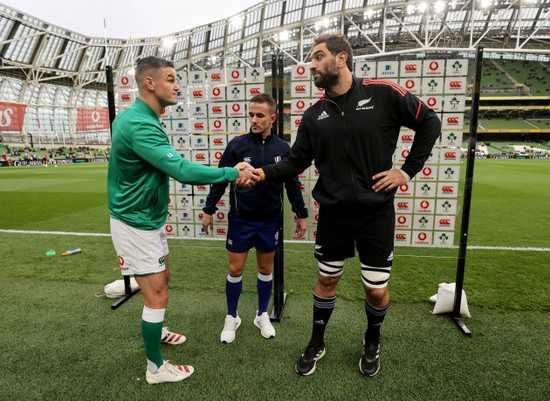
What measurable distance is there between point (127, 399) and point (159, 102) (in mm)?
2132

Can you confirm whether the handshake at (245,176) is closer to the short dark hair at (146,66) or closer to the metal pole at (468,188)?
the short dark hair at (146,66)

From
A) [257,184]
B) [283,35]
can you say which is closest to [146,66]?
[257,184]

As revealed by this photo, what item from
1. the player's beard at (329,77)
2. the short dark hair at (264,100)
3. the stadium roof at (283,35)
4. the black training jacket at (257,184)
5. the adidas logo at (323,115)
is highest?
the stadium roof at (283,35)

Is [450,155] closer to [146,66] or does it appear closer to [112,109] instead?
[146,66]

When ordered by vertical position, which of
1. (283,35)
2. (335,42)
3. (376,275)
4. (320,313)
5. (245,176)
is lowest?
(320,313)

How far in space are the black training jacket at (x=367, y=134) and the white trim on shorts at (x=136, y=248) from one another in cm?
133

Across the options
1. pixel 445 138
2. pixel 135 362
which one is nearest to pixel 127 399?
pixel 135 362

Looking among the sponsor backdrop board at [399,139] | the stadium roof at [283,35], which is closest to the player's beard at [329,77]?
the sponsor backdrop board at [399,139]

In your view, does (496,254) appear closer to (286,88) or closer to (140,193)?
(286,88)

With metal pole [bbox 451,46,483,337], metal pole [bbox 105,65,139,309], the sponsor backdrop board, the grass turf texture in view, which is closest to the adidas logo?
the sponsor backdrop board

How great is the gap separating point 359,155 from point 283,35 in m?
33.7

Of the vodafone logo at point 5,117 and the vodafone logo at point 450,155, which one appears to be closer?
the vodafone logo at point 450,155

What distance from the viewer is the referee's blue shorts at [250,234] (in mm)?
2957

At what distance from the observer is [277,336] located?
2.97 meters
